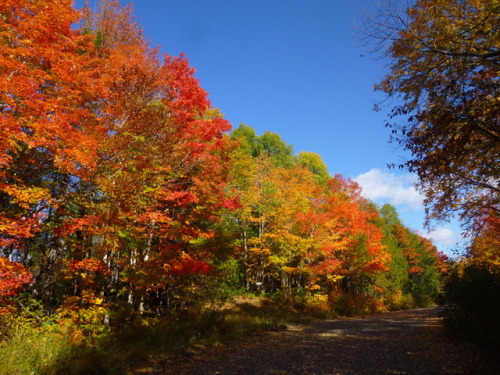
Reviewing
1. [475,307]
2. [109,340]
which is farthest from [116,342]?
[475,307]

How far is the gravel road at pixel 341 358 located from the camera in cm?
661

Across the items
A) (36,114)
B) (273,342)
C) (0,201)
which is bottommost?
(273,342)

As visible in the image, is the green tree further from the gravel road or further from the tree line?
the gravel road

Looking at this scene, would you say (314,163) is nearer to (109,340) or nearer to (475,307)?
(475,307)

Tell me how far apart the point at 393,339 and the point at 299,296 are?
10.8 meters

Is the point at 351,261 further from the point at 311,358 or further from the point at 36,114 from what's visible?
the point at 36,114

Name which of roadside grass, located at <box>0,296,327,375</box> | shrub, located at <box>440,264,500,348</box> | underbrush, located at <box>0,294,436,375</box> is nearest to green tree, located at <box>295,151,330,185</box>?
underbrush, located at <box>0,294,436,375</box>

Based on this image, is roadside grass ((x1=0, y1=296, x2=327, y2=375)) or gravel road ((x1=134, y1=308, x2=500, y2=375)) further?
gravel road ((x1=134, y1=308, x2=500, y2=375))

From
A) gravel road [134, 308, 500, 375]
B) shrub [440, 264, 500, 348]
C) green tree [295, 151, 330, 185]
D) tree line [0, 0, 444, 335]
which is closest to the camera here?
gravel road [134, 308, 500, 375]

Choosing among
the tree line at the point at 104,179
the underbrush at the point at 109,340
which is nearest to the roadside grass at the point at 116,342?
the underbrush at the point at 109,340

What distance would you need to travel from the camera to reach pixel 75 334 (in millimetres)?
7930

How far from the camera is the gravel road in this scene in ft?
21.7

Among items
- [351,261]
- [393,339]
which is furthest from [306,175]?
[393,339]

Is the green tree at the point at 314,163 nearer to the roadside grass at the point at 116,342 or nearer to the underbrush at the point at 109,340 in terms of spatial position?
the underbrush at the point at 109,340
